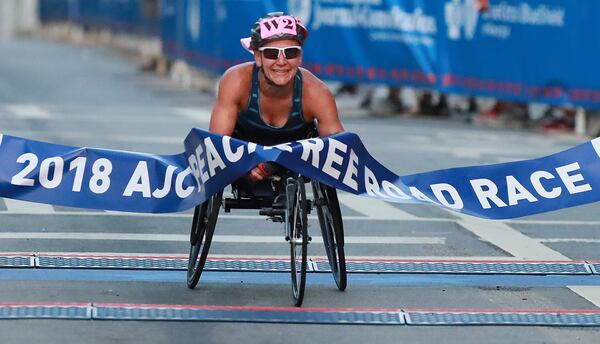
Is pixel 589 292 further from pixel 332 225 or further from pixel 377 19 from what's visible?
pixel 377 19

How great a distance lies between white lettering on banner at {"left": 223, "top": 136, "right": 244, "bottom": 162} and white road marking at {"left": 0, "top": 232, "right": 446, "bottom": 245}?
267cm

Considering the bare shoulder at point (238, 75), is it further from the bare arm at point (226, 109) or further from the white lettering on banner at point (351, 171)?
the white lettering on banner at point (351, 171)

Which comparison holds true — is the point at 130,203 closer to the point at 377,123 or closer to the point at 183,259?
the point at 183,259

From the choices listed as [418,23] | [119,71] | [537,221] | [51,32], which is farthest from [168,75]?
[51,32]

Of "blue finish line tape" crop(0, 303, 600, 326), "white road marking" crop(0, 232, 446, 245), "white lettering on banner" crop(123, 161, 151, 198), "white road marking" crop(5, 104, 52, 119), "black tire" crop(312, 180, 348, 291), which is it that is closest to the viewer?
"blue finish line tape" crop(0, 303, 600, 326)

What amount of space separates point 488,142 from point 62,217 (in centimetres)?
983

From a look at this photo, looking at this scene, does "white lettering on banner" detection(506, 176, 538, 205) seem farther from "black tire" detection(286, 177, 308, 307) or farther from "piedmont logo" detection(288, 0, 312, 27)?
"piedmont logo" detection(288, 0, 312, 27)

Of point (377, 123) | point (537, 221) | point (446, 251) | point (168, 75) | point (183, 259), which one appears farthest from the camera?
point (168, 75)

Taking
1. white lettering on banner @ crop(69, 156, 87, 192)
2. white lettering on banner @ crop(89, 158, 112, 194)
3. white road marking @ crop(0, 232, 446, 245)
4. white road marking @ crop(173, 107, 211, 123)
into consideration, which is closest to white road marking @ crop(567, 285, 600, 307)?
white road marking @ crop(0, 232, 446, 245)

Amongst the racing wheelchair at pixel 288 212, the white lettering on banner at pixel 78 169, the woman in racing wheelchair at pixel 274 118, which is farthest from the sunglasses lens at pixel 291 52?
the white lettering on banner at pixel 78 169

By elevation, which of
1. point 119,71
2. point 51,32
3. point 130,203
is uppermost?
point 130,203

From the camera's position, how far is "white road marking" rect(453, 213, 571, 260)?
463 inches

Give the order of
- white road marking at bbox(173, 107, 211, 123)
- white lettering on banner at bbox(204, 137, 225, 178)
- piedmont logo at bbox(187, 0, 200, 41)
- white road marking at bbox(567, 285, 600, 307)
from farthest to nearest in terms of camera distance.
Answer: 1. piedmont logo at bbox(187, 0, 200, 41)
2. white road marking at bbox(173, 107, 211, 123)
3. white road marking at bbox(567, 285, 600, 307)
4. white lettering on banner at bbox(204, 137, 225, 178)

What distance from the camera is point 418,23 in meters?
26.4
